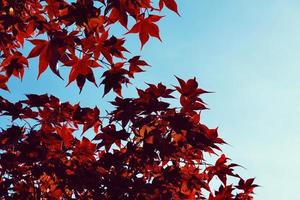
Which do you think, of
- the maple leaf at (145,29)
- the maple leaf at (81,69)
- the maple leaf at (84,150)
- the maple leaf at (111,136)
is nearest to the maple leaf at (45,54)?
the maple leaf at (81,69)

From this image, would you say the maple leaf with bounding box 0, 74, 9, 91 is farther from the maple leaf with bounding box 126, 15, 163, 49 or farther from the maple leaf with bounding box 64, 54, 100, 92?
the maple leaf with bounding box 126, 15, 163, 49

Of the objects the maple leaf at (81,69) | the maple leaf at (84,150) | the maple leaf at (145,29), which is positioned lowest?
the maple leaf at (84,150)

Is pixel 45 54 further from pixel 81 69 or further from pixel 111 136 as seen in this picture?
pixel 111 136

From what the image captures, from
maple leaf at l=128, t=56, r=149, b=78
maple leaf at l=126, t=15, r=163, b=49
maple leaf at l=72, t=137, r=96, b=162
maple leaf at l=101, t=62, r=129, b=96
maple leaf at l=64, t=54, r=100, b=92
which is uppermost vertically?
maple leaf at l=128, t=56, r=149, b=78

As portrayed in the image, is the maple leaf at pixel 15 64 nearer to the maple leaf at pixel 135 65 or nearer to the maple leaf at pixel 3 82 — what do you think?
the maple leaf at pixel 3 82

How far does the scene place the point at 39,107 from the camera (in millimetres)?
4426

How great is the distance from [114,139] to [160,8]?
4.82 ft

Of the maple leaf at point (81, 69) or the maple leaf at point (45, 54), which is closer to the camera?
the maple leaf at point (45, 54)

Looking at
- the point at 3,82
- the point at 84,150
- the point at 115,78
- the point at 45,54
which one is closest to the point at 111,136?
the point at 84,150

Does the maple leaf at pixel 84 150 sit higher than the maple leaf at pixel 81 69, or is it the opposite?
the maple leaf at pixel 81 69

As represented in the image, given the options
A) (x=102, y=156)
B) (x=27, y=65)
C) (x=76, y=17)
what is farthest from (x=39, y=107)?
(x=76, y=17)

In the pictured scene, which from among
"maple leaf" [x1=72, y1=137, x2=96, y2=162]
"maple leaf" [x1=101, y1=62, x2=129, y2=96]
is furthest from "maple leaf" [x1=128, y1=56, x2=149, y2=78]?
"maple leaf" [x1=72, y1=137, x2=96, y2=162]

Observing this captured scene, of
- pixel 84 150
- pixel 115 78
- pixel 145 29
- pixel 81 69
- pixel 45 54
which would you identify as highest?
pixel 145 29

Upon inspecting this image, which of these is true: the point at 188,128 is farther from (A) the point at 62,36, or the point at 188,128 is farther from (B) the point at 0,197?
(B) the point at 0,197
